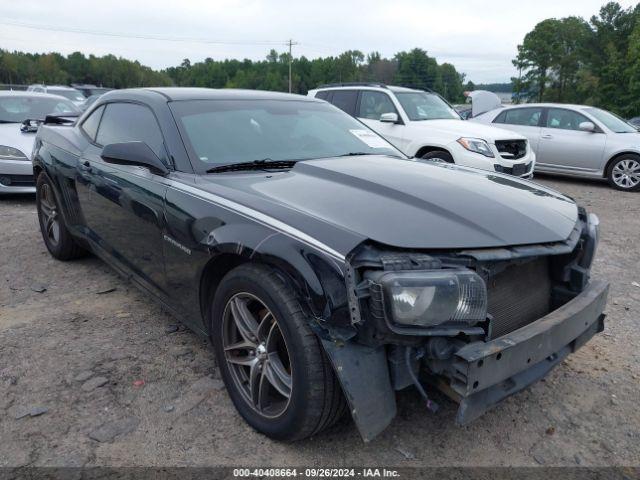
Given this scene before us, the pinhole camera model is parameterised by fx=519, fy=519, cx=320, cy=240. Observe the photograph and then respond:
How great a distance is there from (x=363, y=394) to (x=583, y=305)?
117cm

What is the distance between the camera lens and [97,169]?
12.0 ft

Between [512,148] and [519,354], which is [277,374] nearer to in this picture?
[519,354]

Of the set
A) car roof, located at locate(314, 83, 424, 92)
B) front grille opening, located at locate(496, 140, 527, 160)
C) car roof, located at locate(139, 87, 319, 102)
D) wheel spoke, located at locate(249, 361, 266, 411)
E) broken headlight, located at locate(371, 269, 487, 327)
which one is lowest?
wheel spoke, located at locate(249, 361, 266, 411)

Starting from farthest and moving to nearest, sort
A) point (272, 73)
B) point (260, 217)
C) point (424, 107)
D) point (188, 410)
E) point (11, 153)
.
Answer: point (272, 73) < point (424, 107) < point (11, 153) < point (188, 410) < point (260, 217)

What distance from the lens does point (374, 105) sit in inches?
345

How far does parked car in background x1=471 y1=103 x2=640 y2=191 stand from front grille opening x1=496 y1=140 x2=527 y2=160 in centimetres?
198

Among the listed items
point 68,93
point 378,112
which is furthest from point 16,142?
point 68,93

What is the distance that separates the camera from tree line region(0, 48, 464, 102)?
93250mm

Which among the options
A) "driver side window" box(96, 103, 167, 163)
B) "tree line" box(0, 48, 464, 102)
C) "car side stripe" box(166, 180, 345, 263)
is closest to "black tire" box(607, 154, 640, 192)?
"driver side window" box(96, 103, 167, 163)

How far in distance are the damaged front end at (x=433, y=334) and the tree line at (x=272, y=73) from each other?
9162 cm

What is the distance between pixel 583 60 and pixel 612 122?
4059 centimetres

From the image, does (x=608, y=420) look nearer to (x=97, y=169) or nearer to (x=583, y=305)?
(x=583, y=305)

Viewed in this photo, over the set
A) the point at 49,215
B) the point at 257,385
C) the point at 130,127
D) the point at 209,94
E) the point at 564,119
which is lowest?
the point at 257,385

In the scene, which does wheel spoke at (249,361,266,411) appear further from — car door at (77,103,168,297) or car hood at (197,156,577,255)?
car door at (77,103,168,297)
